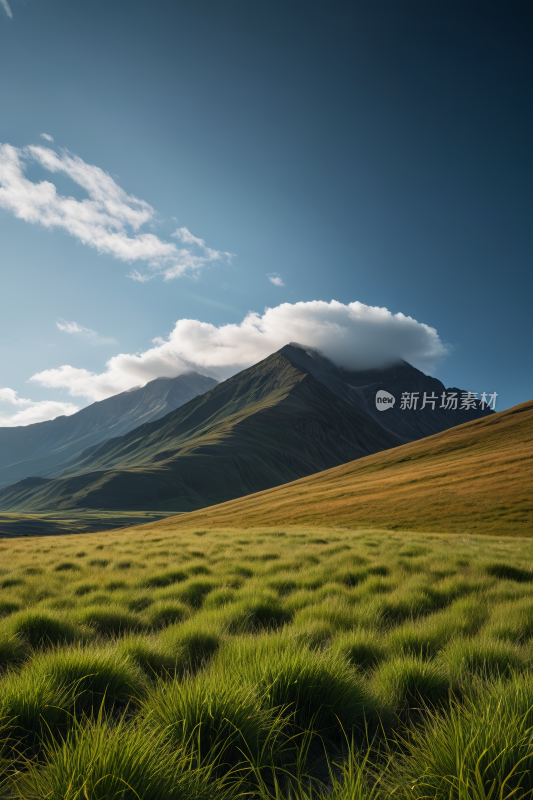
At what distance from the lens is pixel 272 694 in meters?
2.76

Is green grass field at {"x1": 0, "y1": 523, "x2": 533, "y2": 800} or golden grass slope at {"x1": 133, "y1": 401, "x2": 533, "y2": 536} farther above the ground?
green grass field at {"x1": 0, "y1": 523, "x2": 533, "y2": 800}

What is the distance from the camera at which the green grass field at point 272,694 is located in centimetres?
194

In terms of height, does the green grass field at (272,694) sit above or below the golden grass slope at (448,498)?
above

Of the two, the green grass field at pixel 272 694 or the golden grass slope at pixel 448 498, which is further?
the golden grass slope at pixel 448 498

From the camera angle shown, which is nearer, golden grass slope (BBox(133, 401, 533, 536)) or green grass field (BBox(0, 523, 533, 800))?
green grass field (BBox(0, 523, 533, 800))

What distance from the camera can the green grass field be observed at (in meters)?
1.94

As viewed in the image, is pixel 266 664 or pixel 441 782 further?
pixel 266 664

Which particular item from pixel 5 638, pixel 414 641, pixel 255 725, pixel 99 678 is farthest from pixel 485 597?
pixel 5 638

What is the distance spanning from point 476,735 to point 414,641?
2377 millimetres

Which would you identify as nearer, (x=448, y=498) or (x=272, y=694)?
(x=272, y=694)

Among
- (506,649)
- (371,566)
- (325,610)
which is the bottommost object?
(371,566)

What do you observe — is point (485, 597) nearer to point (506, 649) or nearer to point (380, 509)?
point (506, 649)

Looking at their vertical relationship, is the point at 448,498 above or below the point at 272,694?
A: below

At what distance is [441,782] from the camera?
1.92 m
